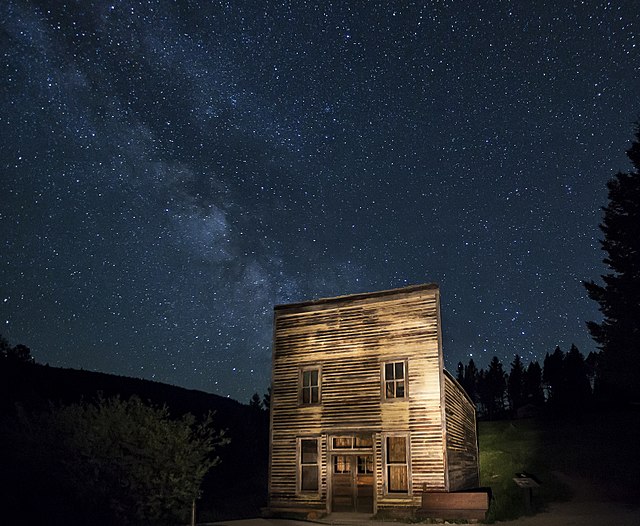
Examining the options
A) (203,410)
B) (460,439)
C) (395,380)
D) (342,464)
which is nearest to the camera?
(395,380)

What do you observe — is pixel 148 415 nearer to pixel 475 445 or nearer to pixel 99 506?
pixel 99 506

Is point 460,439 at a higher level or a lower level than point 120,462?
higher

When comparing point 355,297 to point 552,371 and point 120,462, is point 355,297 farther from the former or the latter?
point 552,371

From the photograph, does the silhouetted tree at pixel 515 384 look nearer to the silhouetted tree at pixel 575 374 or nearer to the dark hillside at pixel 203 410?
the silhouetted tree at pixel 575 374

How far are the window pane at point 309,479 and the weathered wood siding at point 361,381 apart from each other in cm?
30

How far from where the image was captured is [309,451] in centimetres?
2358

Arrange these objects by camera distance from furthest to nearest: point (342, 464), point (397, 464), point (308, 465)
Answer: point (342, 464)
point (308, 465)
point (397, 464)

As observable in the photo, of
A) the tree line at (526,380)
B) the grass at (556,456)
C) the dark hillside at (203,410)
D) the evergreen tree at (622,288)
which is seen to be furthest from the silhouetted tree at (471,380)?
the evergreen tree at (622,288)

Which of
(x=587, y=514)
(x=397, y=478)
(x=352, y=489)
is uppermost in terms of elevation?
(x=397, y=478)

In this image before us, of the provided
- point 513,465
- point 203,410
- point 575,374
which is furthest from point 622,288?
point 575,374

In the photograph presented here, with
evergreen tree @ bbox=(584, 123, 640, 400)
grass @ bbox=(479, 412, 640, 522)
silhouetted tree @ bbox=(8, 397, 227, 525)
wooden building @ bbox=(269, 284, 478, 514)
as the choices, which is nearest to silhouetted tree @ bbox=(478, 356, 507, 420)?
grass @ bbox=(479, 412, 640, 522)

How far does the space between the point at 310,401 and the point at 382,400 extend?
317 cm

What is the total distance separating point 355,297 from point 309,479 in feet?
24.0

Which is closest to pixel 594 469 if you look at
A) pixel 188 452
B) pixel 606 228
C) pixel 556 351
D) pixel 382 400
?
pixel 606 228
